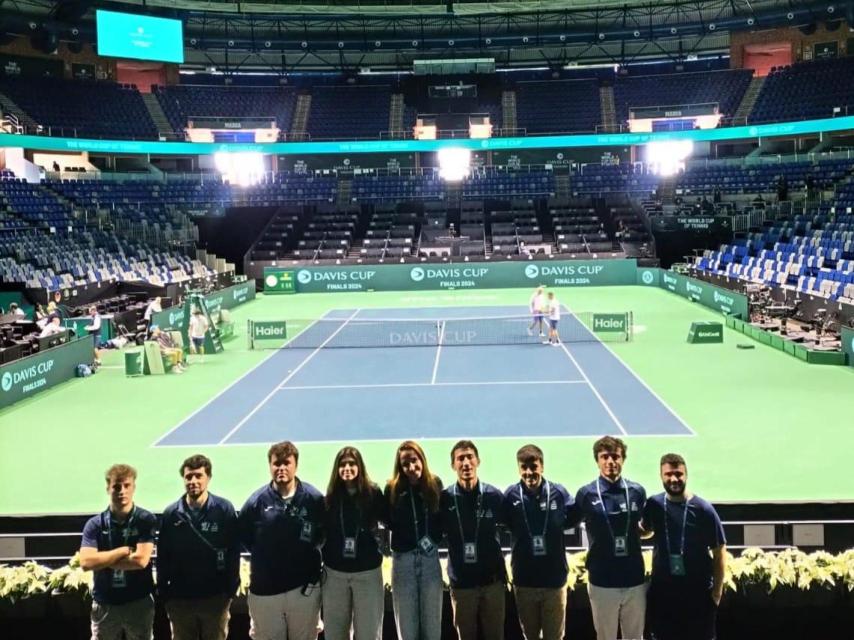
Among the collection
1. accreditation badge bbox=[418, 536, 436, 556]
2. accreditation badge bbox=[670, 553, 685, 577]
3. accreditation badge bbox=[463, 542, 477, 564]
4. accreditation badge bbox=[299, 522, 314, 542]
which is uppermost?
accreditation badge bbox=[299, 522, 314, 542]

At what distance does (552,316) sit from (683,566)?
19.4 m

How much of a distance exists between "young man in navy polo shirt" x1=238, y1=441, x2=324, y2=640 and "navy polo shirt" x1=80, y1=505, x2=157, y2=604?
0.65m

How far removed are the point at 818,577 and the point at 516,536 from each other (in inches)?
103

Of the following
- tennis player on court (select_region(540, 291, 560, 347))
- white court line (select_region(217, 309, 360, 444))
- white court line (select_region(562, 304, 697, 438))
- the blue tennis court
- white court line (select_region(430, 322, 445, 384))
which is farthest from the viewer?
tennis player on court (select_region(540, 291, 560, 347))

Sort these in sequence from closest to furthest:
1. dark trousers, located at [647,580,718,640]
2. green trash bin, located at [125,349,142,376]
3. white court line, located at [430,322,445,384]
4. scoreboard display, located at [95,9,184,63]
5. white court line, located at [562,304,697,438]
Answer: dark trousers, located at [647,580,718,640] → white court line, located at [562,304,697,438] → white court line, located at [430,322,445,384] → green trash bin, located at [125,349,142,376] → scoreboard display, located at [95,9,184,63]

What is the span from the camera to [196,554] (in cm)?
591

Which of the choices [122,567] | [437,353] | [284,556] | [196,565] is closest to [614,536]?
[284,556]

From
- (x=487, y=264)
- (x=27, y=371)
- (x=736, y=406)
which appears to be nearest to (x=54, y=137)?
Result: (x=487, y=264)

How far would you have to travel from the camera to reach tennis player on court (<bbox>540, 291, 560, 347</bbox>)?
24938 millimetres

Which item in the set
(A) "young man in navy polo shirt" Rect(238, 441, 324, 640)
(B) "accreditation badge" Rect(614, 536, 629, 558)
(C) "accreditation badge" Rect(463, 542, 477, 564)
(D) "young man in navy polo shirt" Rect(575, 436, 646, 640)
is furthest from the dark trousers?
(A) "young man in navy polo shirt" Rect(238, 441, 324, 640)

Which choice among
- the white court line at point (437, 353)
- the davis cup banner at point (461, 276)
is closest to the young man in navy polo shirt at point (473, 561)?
the white court line at point (437, 353)

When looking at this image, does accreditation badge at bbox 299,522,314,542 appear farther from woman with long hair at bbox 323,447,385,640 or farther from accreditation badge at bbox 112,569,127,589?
accreditation badge at bbox 112,569,127,589

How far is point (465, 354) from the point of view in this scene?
24.3 metres

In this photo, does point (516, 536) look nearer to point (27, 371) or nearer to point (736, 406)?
point (736, 406)
